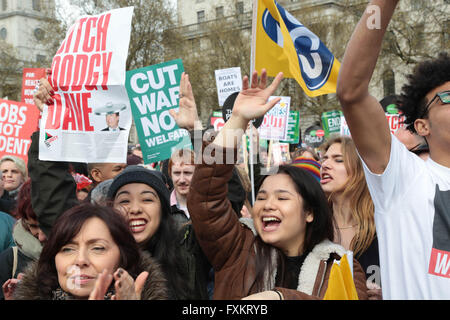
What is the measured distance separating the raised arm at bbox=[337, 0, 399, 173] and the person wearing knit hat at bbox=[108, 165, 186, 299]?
1.42m

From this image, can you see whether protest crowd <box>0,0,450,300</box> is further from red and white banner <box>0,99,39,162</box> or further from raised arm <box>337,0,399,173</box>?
red and white banner <box>0,99,39,162</box>

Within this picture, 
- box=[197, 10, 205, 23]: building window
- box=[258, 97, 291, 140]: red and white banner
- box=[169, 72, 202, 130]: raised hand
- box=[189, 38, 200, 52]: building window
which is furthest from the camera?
box=[197, 10, 205, 23]: building window

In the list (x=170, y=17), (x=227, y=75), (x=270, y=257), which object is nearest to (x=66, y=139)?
(x=270, y=257)

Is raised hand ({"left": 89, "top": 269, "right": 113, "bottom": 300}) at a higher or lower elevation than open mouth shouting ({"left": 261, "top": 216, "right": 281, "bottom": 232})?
lower

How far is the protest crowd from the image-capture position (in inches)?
82.7

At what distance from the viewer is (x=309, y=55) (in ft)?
15.9

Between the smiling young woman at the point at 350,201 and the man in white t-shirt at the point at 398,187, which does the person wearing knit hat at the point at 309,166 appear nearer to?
the smiling young woman at the point at 350,201

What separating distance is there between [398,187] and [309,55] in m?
2.87

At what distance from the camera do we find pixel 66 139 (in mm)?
3803

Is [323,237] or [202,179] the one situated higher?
[202,179]

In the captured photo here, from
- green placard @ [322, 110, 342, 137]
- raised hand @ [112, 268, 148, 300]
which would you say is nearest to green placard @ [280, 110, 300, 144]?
green placard @ [322, 110, 342, 137]

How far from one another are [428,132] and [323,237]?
0.84 meters
